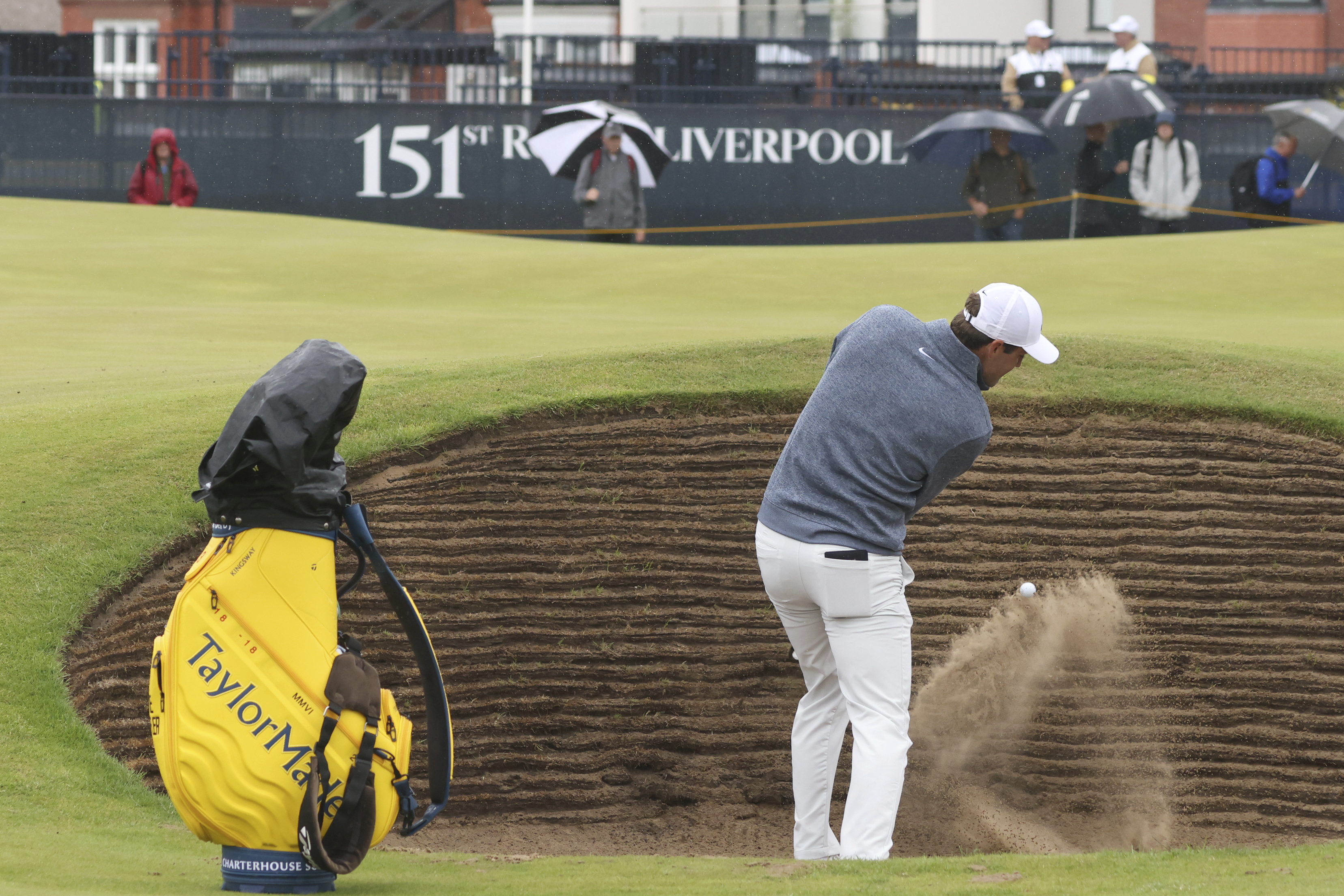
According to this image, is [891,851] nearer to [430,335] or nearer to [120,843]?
[120,843]

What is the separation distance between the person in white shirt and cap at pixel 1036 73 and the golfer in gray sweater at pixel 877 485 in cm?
1811

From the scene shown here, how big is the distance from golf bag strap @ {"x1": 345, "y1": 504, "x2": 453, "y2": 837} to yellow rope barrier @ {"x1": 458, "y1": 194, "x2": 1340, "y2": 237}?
17500 millimetres

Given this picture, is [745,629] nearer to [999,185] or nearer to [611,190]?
[611,190]

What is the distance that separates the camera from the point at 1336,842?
545 centimetres

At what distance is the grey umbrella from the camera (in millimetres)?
19312

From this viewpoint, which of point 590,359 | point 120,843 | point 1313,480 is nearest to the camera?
point 120,843

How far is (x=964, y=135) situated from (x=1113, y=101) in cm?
215

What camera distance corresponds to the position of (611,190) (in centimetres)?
2005

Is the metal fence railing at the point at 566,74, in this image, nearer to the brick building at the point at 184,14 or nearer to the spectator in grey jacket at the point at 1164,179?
the spectator in grey jacket at the point at 1164,179

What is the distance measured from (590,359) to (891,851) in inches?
171

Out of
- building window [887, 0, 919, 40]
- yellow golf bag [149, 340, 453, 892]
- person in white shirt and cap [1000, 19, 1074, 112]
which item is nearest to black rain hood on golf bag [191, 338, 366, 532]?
yellow golf bag [149, 340, 453, 892]

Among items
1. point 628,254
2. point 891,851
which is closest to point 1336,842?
point 891,851

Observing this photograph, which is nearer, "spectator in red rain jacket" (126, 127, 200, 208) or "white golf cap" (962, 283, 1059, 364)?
"white golf cap" (962, 283, 1059, 364)

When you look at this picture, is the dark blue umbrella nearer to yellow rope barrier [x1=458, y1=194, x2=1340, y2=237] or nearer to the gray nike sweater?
yellow rope barrier [x1=458, y1=194, x2=1340, y2=237]
